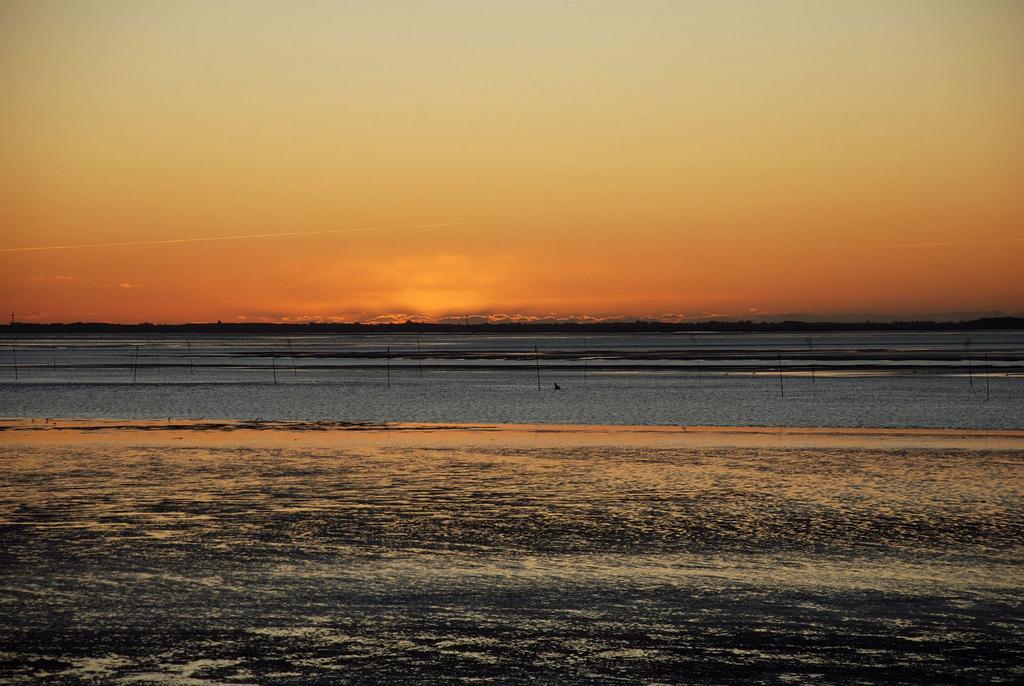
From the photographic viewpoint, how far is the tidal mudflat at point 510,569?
28.9ft

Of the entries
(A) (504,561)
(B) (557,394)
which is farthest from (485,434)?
(B) (557,394)

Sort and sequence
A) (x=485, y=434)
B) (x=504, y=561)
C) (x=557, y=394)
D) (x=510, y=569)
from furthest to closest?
(x=557, y=394), (x=485, y=434), (x=504, y=561), (x=510, y=569)

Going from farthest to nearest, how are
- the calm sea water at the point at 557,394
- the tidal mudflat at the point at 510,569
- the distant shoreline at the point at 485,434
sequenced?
the calm sea water at the point at 557,394, the distant shoreline at the point at 485,434, the tidal mudflat at the point at 510,569

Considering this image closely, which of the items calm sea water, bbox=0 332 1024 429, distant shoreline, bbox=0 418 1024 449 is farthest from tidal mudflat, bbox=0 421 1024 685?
calm sea water, bbox=0 332 1024 429

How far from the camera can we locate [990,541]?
13938mm

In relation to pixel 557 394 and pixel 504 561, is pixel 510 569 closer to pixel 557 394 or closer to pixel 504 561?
pixel 504 561

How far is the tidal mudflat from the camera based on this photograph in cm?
881

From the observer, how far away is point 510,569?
12250 mm

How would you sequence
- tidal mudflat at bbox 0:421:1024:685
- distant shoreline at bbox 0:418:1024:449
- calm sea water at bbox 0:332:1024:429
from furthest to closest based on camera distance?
calm sea water at bbox 0:332:1024:429
distant shoreline at bbox 0:418:1024:449
tidal mudflat at bbox 0:421:1024:685

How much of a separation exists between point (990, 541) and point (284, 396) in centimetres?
3844

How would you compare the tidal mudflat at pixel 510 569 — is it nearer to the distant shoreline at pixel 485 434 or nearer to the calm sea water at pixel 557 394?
the distant shoreline at pixel 485 434

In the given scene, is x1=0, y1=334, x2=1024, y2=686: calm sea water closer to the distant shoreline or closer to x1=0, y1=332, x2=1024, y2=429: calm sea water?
the distant shoreline

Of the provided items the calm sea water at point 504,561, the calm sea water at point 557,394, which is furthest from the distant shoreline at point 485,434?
the calm sea water at point 557,394

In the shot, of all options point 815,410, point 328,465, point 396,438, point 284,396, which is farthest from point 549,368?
point 328,465
